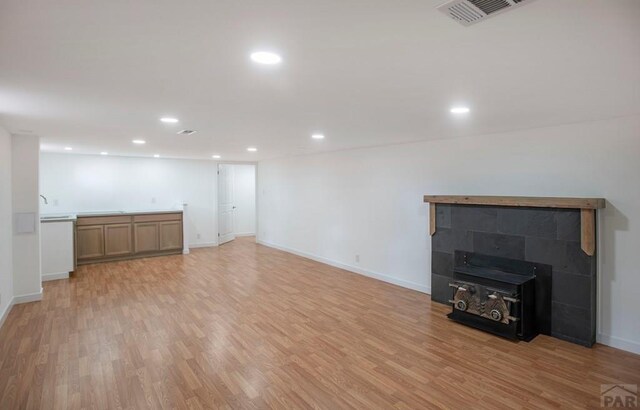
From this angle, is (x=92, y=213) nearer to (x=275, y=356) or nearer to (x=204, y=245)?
(x=204, y=245)

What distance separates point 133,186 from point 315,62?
7152 millimetres

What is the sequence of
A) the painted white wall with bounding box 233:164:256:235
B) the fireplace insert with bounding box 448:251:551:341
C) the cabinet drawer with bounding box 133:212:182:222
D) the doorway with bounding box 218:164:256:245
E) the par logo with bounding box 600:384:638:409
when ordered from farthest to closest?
the painted white wall with bounding box 233:164:256:235
the doorway with bounding box 218:164:256:245
the cabinet drawer with bounding box 133:212:182:222
the fireplace insert with bounding box 448:251:551:341
the par logo with bounding box 600:384:638:409

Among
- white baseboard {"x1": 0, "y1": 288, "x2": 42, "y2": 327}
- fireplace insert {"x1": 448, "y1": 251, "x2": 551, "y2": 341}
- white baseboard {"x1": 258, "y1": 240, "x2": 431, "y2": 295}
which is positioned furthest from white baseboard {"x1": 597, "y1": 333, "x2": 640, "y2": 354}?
white baseboard {"x1": 0, "y1": 288, "x2": 42, "y2": 327}

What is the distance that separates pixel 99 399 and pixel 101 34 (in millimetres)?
2413

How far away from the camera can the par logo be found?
2379mm

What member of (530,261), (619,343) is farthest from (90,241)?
(619,343)

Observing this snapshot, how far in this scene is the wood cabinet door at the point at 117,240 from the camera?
6711 millimetres

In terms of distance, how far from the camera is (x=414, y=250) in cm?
496

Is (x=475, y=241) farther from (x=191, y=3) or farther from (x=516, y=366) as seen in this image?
(x=191, y=3)

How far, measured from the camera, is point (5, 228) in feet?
13.1

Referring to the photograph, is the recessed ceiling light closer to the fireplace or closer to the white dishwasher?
the fireplace

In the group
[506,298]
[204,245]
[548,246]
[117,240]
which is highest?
[548,246]

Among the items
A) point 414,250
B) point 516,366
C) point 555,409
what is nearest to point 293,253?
point 414,250

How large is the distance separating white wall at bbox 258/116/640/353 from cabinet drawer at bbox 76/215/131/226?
3.21 m
